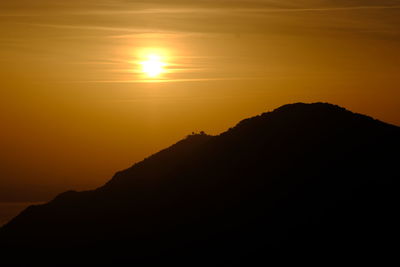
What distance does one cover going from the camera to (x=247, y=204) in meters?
63.5

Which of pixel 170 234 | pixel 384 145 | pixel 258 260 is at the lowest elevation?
pixel 258 260

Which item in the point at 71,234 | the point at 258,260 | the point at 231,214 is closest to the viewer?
the point at 258,260

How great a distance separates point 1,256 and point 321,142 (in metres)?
29.8

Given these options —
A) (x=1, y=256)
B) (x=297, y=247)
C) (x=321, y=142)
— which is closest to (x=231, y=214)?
(x=297, y=247)

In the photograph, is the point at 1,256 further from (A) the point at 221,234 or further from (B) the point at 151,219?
(A) the point at 221,234

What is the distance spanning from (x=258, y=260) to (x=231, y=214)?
5.67m

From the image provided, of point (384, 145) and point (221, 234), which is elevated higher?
point (384, 145)

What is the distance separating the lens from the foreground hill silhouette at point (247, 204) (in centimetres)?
5938

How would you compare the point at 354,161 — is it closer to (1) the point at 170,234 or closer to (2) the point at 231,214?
(2) the point at 231,214

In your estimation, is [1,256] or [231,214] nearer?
[231,214]

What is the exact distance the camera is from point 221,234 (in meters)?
61.2

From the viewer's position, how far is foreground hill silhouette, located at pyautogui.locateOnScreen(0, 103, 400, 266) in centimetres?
5938

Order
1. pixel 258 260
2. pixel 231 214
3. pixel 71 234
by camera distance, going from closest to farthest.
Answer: pixel 258 260 → pixel 231 214 → pixel 71 234

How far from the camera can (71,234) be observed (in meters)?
67.0
